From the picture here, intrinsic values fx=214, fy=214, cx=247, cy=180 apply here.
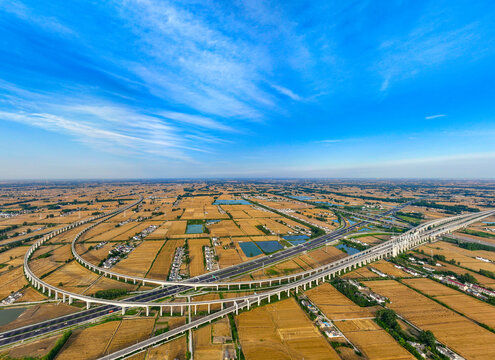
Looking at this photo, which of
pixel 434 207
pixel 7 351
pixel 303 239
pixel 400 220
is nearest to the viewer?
pixel 7 351

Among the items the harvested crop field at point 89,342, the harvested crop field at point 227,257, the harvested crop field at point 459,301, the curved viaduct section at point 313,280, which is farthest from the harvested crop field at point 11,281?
the harvested crop field at point 459,301

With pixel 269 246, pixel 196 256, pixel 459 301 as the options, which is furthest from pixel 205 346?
pixel 459 301

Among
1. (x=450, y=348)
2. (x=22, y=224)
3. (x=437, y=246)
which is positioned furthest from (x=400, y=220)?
(x=22, y=224)

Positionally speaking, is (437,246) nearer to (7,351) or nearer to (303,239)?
(303,239)

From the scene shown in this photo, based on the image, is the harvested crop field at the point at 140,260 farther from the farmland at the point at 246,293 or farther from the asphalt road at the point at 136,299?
the asphalt road at the point at 136,299

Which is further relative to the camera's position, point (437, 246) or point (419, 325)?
point (437, 246)

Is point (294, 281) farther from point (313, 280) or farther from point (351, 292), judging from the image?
point (351, 292)
